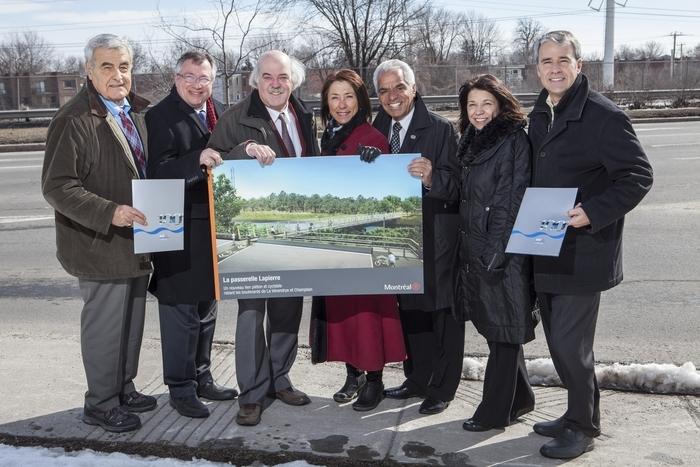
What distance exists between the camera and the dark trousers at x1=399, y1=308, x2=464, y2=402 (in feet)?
13.6

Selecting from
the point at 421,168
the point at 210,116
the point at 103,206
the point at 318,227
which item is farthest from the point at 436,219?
the point at 103,206

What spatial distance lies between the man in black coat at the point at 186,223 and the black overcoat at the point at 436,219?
1130 millimetres

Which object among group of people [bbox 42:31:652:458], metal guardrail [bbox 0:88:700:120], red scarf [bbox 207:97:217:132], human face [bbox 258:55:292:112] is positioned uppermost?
metal guardrail [bbox 0:88:700:120]

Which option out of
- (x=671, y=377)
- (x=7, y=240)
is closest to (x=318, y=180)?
(x=671, y=377)

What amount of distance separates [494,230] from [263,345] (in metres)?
1.45

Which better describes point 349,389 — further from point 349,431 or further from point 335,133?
point 335,133

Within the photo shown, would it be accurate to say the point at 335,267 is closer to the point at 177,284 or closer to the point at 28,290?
the point at 177,284

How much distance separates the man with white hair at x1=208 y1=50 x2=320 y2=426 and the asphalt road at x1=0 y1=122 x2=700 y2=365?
1332mm

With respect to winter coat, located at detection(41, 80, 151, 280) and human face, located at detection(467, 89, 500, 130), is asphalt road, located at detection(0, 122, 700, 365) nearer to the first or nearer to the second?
winter coat, located at detection(41, 80, 151, 280)

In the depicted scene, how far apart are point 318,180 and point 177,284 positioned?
99 centimetres

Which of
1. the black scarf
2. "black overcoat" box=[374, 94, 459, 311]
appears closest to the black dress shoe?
"black overcoat" box=[374, 94, 459, 311]

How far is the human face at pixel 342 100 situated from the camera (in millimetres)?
3996

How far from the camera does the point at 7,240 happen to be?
927 centimetres

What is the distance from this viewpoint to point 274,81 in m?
3.93
